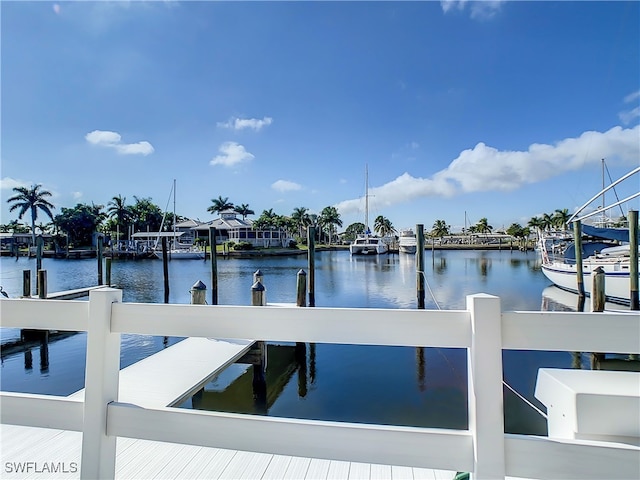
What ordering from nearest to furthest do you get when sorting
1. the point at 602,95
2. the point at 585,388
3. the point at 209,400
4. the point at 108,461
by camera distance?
the point at 585,388
the point at 108,461
the point at 209,400
the point at 602,95

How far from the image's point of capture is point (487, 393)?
3.50 ft

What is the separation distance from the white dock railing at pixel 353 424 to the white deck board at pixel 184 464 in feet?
3.11

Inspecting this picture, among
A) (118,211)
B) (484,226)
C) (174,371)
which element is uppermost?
(118,211)

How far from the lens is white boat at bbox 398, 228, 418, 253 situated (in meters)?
50.1

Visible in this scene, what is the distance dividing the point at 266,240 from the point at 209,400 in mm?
50627

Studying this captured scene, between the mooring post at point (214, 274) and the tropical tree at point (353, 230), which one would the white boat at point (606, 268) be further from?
the tropical tree at point (353, 230)

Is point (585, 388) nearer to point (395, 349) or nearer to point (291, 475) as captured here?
point (291, 475)

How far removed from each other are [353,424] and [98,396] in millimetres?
976

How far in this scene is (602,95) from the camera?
17.9 meters

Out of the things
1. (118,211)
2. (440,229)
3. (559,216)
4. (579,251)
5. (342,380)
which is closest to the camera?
(342,380)

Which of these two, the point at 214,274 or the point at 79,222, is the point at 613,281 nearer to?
the point at 214,274

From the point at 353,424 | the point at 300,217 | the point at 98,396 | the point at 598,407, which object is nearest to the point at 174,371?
the point at 98,396

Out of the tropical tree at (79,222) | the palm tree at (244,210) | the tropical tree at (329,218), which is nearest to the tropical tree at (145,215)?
the tropical tree at (79,222)

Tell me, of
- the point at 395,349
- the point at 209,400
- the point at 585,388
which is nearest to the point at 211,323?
the point at 585,388
